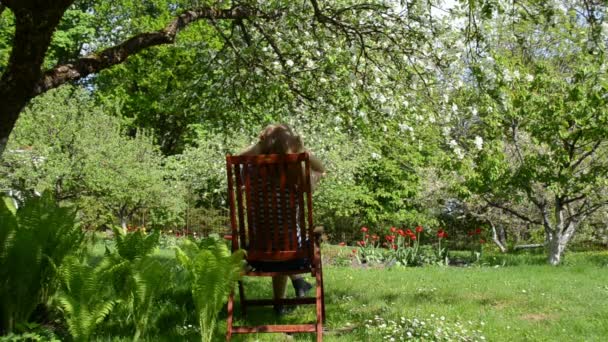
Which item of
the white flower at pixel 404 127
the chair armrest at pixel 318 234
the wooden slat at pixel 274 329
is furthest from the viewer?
the white flower at pixel 404 127

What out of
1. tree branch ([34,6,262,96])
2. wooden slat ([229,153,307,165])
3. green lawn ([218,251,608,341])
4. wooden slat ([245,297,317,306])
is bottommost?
green lawn ([218,251,608,341])

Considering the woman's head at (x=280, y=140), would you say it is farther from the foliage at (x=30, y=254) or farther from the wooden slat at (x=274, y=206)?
the foliage at (x=30, y=254)

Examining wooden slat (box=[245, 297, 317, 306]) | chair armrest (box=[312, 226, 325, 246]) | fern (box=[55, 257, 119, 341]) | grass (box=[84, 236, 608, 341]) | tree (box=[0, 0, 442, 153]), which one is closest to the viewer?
fern (box=[55, 257, 119, 341])

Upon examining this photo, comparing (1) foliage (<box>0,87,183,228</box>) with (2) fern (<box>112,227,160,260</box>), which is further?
(1) foliage (<box>0,87,183,228</box>)

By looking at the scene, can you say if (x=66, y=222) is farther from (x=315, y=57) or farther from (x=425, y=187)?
(x=425, y=187)

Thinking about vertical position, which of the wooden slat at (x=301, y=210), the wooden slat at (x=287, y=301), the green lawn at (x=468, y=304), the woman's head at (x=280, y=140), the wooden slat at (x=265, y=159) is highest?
Result: the woman's head at (x=280, y=140)

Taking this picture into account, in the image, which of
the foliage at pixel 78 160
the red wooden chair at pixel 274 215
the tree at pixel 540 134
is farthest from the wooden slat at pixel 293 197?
the foliage at pixel 78 160

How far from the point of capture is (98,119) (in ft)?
45.8

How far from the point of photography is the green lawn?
4.57 m

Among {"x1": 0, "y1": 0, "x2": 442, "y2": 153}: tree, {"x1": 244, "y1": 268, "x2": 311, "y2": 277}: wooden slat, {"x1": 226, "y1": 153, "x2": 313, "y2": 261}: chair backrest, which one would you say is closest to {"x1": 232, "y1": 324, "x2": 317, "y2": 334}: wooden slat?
{"x1": 244, "y1": 268, "x2": 311, "y2": 277}: wooden slat

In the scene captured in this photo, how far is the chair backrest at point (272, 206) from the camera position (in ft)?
14.3

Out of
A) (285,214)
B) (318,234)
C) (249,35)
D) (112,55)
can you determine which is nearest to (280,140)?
(285,214)

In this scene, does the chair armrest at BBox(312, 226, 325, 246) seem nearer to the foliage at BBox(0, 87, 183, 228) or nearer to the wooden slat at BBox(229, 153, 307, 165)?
the wooden slat at BBox(229, 153, 307, 165)

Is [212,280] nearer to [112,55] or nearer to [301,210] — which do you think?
[301,210]
